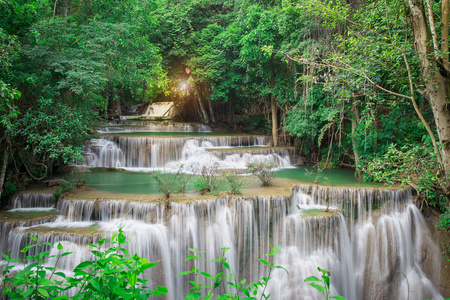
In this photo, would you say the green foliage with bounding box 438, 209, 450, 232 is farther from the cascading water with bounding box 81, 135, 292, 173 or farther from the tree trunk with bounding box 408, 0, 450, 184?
the cascading water with bounding box 81, 135, 292, 173

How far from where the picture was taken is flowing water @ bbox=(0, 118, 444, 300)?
22.9 feet

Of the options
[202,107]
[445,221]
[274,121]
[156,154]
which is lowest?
[445,221]

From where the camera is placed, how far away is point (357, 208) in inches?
326

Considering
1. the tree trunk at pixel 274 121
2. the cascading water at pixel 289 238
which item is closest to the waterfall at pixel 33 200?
the cascading water at pixel 289 238

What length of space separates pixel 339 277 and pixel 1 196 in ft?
30.5

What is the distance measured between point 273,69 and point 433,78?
9602mm

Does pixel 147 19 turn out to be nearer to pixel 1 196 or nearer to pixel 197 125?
pixel 1 196

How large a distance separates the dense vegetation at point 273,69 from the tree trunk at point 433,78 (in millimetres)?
17

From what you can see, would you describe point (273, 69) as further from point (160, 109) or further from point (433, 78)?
point (160, 109)

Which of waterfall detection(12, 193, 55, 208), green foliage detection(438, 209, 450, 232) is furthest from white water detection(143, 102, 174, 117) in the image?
green foliage detection(438, 209, 450, 232)

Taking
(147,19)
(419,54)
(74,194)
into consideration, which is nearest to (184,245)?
(74,194)

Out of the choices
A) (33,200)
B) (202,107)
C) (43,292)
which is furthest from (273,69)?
(43,292)

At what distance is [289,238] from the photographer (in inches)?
300

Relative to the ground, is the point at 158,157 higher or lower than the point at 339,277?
higher
